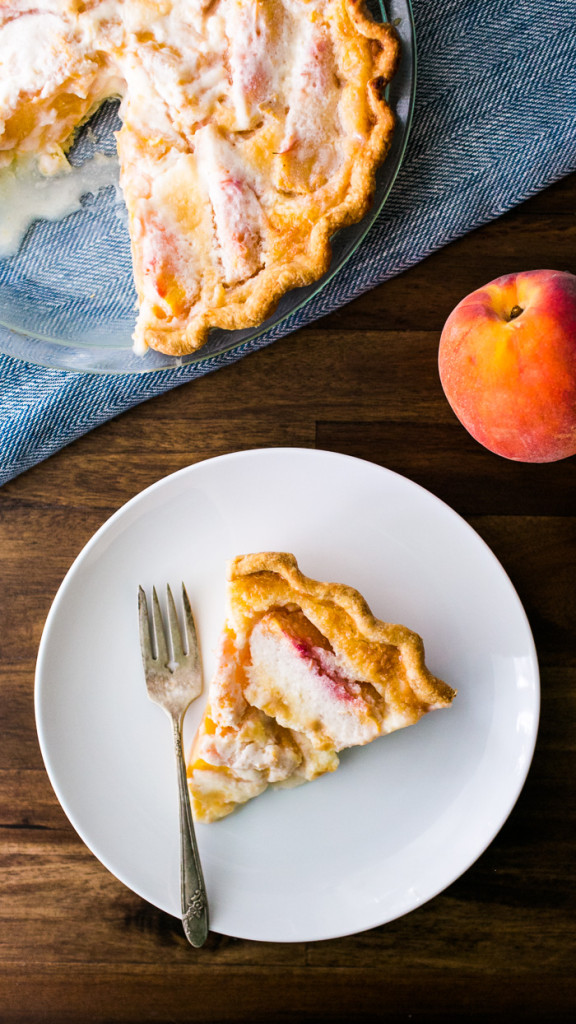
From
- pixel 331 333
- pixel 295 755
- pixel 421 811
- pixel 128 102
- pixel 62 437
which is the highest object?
pixel 128 102

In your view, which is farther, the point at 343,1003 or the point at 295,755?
the point at 343,1003

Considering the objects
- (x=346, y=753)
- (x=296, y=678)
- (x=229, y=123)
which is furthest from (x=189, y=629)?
(x=229, y=123)

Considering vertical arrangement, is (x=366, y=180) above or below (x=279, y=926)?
above

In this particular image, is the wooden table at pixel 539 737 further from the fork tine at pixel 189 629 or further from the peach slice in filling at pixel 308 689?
the peach slice in filling at pixel 308 689

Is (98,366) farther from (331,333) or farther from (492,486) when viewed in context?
(492,486)

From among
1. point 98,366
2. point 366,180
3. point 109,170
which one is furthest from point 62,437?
point 366,180

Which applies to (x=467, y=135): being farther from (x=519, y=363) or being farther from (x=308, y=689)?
(x=308, y=689)
